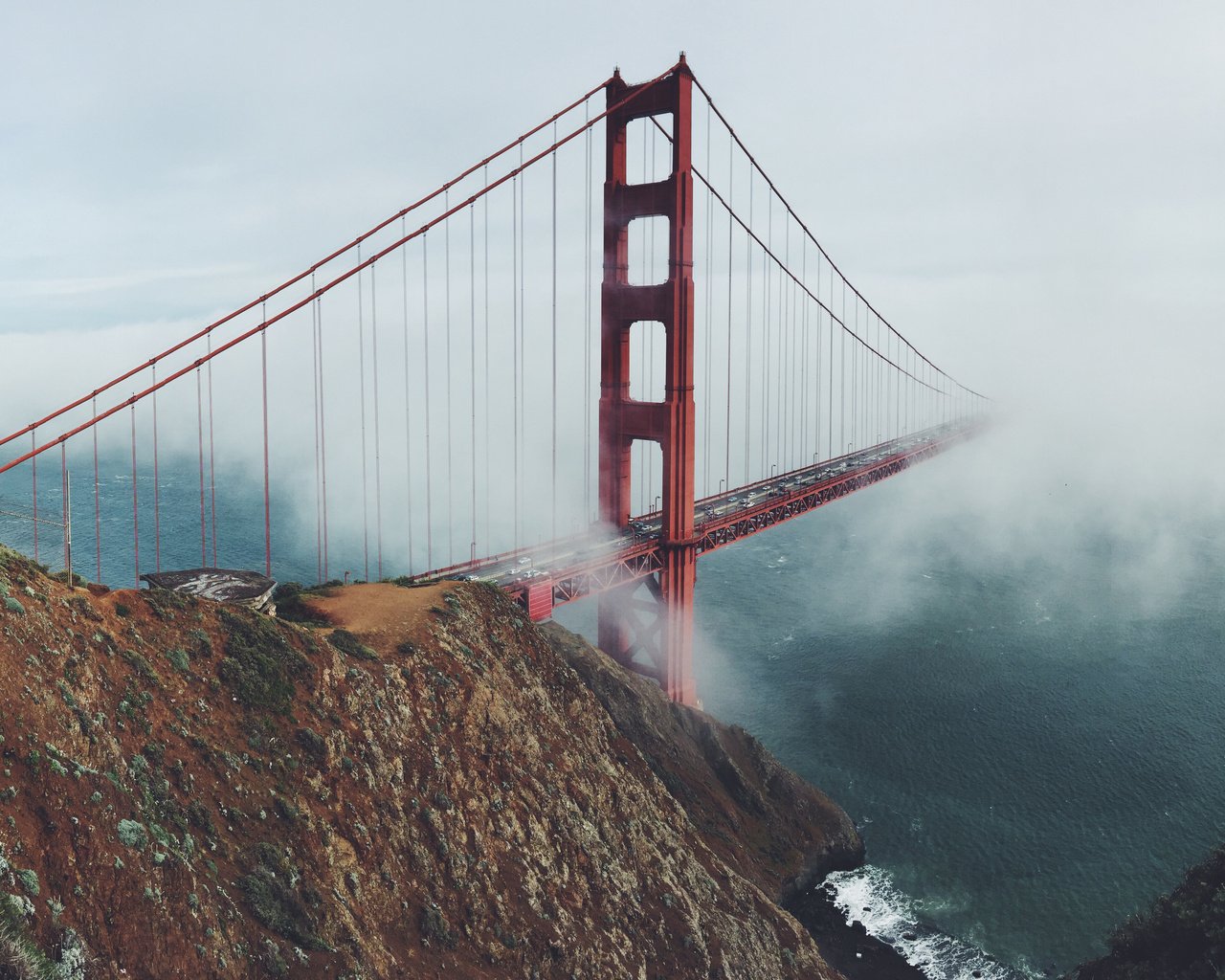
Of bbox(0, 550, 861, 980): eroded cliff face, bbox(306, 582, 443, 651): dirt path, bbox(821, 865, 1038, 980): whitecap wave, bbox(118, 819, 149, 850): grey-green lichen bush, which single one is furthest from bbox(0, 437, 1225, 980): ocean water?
bbox(118, 819, 149, 850): grey-green lichen bush

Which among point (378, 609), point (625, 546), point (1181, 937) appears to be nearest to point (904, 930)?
point (1181, 937)

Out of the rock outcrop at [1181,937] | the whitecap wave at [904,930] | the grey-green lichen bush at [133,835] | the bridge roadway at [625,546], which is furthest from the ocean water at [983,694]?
the grey-green lichen bush at [133,835]

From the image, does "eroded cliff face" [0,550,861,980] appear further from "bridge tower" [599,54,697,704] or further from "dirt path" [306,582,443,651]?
"bridge tower" [599,54,697,704]

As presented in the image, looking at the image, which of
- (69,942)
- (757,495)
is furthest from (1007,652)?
(69,942)

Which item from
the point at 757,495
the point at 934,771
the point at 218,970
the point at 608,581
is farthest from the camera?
the point at 757,495

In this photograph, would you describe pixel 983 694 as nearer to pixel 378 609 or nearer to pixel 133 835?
pixel 378 609

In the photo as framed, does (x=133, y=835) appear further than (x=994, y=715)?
No

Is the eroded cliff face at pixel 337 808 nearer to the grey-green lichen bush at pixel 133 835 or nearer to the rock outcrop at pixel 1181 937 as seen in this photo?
the grey-green lichen bush at pixel 133 835

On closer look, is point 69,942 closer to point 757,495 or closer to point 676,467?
point 676,467
